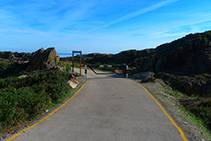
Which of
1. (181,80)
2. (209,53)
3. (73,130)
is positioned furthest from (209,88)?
(73,130)

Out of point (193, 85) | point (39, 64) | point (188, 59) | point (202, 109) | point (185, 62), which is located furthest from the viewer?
point (185, 62)

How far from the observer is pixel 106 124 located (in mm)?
5996

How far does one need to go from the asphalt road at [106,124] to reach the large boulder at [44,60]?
14586mm

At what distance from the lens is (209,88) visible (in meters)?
15.2

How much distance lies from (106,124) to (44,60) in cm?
1865

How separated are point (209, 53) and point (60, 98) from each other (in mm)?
20804

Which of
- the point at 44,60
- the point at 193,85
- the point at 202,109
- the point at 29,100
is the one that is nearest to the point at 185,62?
the point at 193,85

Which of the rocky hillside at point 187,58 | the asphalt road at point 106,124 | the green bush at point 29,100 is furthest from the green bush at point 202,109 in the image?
the rocky hillside at point 187,58

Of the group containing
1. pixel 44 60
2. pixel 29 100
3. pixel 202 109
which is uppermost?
pixel 44 60

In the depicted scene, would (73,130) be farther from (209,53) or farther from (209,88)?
(209,53)

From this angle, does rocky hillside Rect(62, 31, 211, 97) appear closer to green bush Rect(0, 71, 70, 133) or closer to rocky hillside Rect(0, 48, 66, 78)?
green bush Rect(0, 71, 70, 133)

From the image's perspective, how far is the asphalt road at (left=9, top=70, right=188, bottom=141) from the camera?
16.6ft

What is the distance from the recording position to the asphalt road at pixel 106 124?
5.05 metres

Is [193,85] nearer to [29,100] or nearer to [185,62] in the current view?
[185,62]
